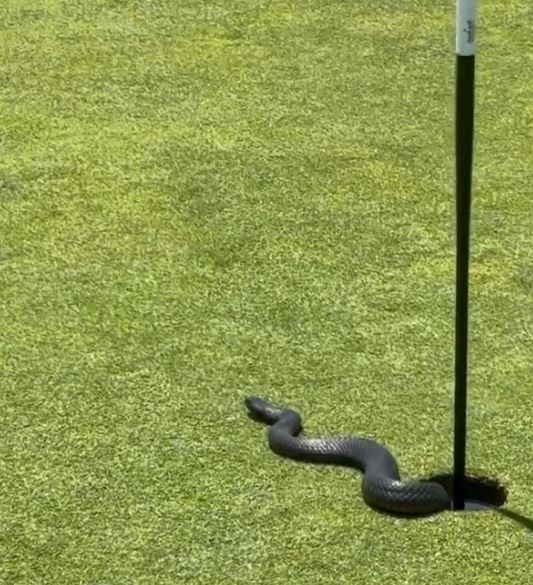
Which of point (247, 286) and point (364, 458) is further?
point (247, 286)

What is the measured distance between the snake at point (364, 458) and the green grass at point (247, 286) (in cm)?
5

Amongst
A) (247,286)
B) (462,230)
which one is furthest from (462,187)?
(247,286)

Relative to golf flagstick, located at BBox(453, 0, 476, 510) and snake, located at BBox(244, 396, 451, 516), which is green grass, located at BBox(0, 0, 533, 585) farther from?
golf flagstick, located at BBox(453, 0, 476, 510)

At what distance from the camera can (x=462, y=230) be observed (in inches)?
160

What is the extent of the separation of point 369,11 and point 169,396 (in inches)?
177

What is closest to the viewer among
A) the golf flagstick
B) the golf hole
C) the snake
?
the golf flagstick

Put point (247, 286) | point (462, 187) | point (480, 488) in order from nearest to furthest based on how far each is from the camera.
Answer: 1. point (462, 187)
2. point (480, 488)
3. point (247, 286)

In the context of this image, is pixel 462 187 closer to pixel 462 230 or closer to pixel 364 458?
pixel 462 230

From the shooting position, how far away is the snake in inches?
171

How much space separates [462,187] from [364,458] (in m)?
1.02

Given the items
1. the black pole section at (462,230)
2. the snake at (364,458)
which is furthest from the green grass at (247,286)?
the black pole section at (462,230)

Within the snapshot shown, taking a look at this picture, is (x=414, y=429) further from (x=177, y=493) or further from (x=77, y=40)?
(x=77, y=40)

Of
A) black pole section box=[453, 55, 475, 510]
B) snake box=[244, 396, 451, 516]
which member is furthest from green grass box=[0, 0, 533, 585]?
black pole section box=[453, 55, 475, 510]

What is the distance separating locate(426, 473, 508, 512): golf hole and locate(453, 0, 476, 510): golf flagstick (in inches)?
2.0
